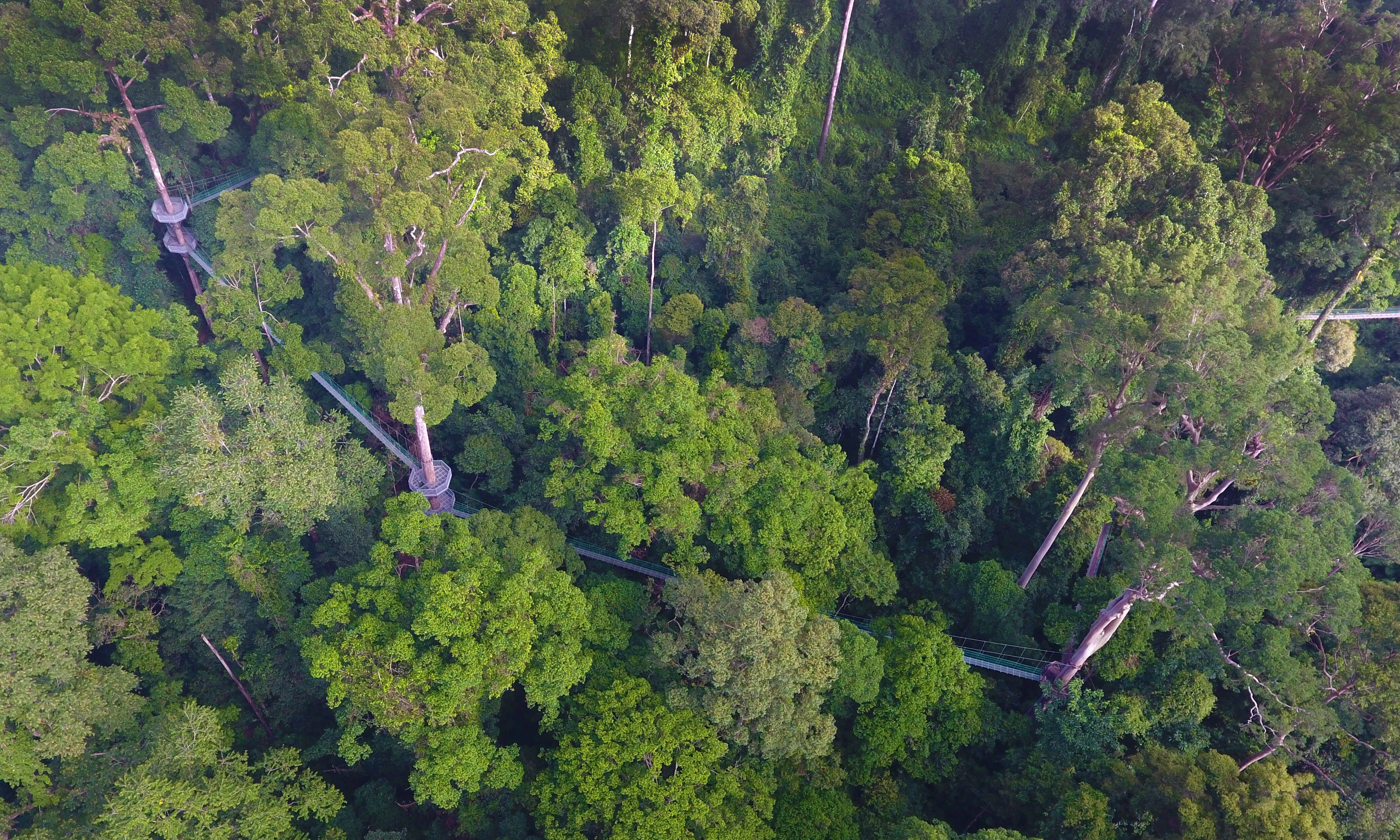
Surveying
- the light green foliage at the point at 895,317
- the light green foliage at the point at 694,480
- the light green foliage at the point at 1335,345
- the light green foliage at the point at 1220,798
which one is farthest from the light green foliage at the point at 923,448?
the light green foliage at the point at 1335,345

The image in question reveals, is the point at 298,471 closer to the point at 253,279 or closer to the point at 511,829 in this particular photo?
the point at 253,279

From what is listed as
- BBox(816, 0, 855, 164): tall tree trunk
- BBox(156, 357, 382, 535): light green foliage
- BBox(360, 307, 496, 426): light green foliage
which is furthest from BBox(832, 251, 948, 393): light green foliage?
BBox(156, 357, 382, 535): light green foliage

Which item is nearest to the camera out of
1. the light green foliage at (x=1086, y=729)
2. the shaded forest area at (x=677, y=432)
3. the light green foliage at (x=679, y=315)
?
the shaded forest area at (x=677, y=432)

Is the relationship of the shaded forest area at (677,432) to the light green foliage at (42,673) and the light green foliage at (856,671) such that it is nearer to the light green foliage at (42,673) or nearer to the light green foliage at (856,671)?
the light green foliage at (42,673)

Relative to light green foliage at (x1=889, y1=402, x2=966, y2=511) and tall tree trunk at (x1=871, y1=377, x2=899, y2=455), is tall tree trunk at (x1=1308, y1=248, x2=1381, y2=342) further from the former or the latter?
tall tree trunk at (x1=871, y1=377, x2=899, y2=455)

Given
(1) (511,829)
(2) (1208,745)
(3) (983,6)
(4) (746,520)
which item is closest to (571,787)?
(1) (511,829)
